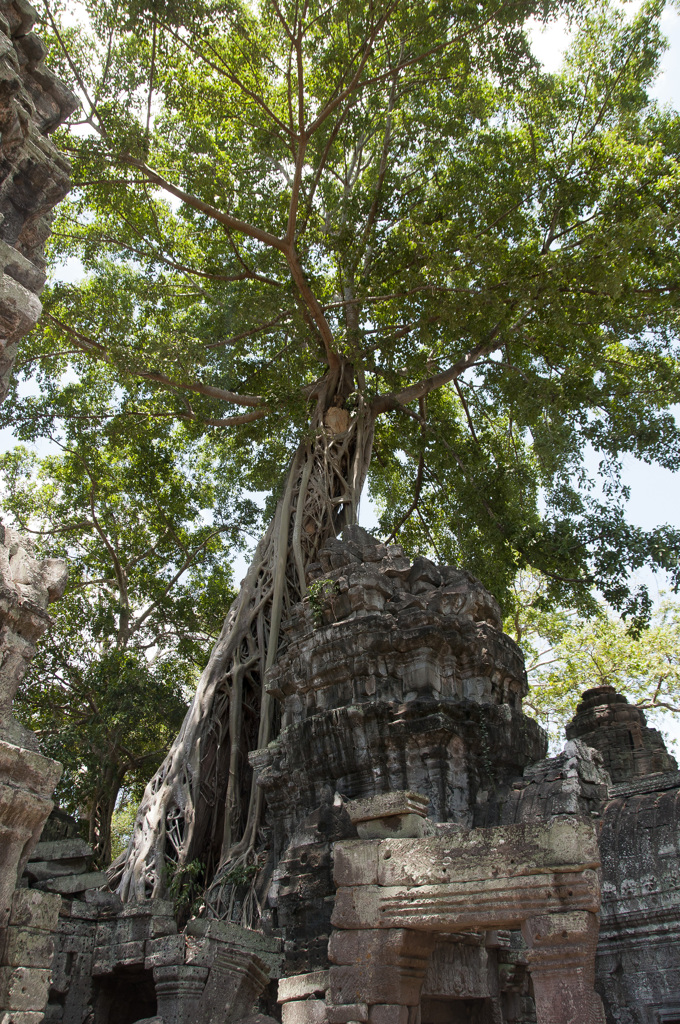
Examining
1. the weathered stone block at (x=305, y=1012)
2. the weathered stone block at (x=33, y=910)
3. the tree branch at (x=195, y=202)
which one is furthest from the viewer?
the tree branch at (x=195, y=202)

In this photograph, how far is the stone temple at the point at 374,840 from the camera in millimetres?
3117

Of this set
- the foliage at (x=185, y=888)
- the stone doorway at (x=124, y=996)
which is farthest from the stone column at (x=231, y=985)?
the foliage at (x=185, y=888)

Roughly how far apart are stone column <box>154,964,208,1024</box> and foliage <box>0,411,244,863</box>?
5.95 meters

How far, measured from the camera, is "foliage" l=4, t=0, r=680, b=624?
9.01m

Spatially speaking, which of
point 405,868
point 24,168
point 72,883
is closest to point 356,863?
point 405,868

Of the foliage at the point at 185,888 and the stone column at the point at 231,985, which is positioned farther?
the foliage at the point at 185,888

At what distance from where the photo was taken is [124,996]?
5875mm

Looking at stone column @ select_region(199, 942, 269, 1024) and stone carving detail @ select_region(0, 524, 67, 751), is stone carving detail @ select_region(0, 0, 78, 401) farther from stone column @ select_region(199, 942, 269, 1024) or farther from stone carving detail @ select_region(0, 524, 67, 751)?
stone column @ select_region(199, 942, 269, 1024)

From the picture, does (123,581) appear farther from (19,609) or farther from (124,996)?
(19,609)

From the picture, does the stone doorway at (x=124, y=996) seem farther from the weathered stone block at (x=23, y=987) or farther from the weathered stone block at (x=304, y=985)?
the weathered stone block at (x=23, y=987)

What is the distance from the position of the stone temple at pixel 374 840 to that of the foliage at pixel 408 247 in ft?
11.4

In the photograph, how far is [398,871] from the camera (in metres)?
3.75

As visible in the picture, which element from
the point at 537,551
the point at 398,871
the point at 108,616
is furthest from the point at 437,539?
the point at 398,871

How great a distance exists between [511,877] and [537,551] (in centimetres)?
652
